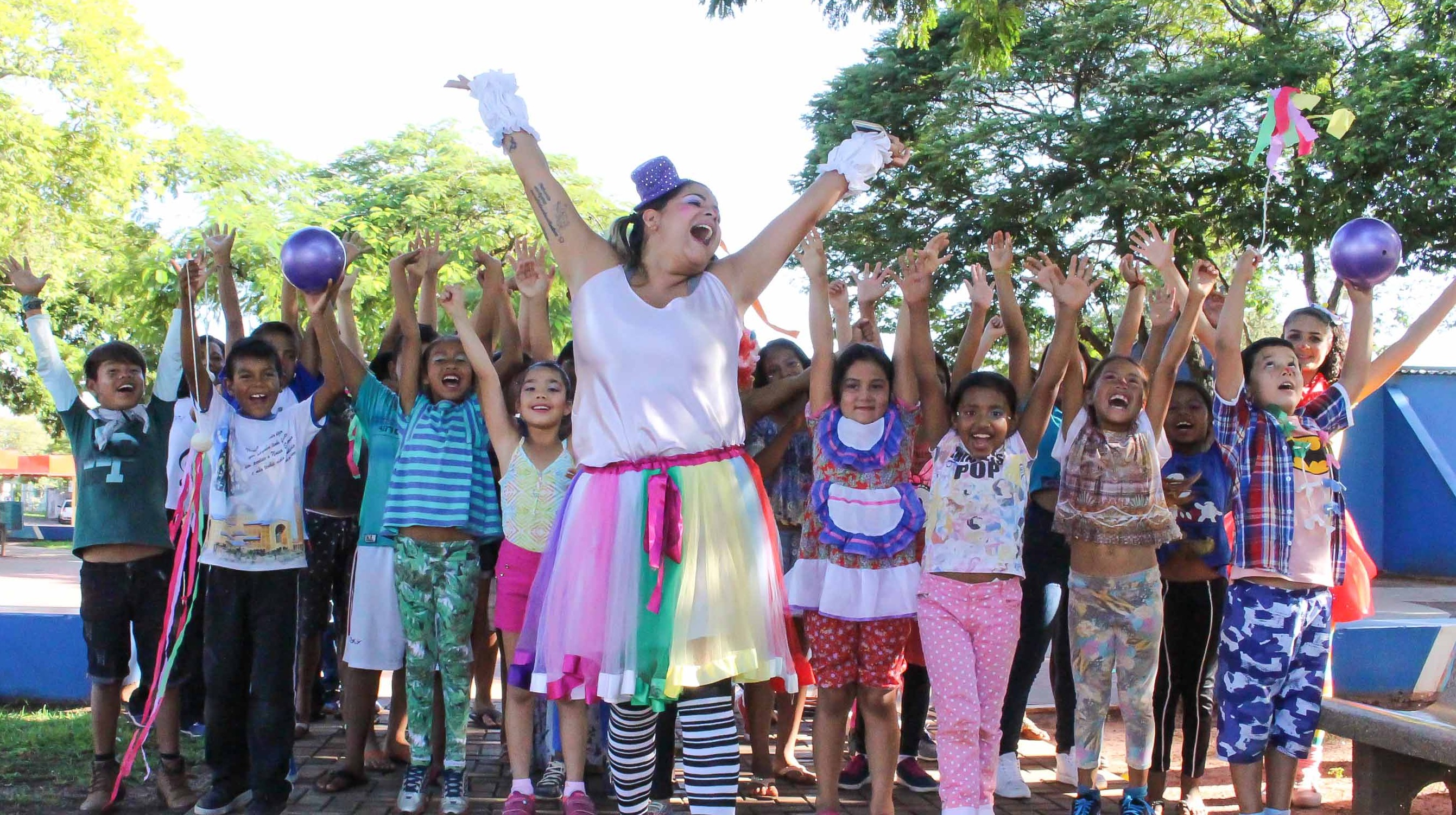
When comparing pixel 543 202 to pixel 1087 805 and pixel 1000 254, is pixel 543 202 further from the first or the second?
pixel 1087 805

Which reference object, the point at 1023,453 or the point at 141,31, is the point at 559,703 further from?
the point at 141,31

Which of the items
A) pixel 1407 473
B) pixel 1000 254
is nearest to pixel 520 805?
pixel 1000 254

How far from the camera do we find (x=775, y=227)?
336cm

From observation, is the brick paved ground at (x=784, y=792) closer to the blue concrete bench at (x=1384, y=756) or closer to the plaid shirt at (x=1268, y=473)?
the blue concrete bench at (x=1384, y=756)

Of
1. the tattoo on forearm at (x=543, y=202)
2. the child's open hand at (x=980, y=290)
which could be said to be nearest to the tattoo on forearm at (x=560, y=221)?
the tattoo on forearm at (x=543, y=202)

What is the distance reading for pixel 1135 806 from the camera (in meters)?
4.34

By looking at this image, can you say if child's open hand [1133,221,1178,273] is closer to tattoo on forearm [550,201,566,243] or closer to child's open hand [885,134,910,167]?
child's open hand [885,134,910,167]

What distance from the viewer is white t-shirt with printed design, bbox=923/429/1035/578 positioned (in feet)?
13.8

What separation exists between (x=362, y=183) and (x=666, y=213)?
15565 millimetres

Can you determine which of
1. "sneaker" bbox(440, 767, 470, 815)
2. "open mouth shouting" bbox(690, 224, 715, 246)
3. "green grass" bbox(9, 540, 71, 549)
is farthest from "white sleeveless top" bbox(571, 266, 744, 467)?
"green grass" bbox(9, 540, 71, 549)

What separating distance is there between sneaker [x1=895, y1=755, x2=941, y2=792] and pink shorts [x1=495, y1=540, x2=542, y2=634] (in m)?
1.75

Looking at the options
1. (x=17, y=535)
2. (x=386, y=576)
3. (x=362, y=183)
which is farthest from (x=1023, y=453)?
(x=17, y=535)

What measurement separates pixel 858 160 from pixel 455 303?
1763 mm

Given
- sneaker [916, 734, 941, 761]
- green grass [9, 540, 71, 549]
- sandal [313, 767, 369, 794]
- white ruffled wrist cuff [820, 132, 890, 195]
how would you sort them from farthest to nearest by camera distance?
1. green grass [9, 540, 71, 549]
2. sneaker [916, 734, 941, 761]
3. sandal [313, 767, 369, 794]
4. white ruffled wrist cuff [820, 132, 890, 195]
